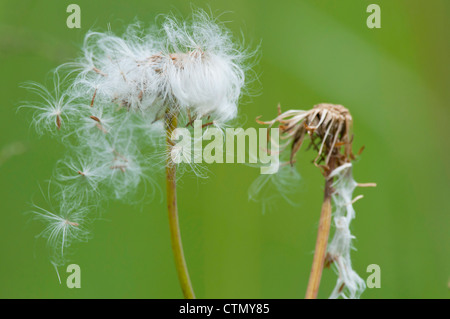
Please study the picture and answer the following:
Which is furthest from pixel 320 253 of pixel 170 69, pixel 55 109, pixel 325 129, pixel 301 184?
pixel 301 184

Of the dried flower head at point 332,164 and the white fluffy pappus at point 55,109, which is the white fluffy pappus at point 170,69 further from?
the dried flower head at point 332,164

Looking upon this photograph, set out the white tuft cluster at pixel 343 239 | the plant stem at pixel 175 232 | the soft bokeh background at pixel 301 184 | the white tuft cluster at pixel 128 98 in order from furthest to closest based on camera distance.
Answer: the soft bokeh background at pixel 301 184 → the white tuft cluster at pixel 343 239 → the white tuft cluster at pixel 128 98 → the plant stem at pixel 175 232

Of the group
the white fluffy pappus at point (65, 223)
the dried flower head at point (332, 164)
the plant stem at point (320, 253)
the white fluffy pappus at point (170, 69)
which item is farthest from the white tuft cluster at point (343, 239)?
the white fluffy pappus at point (65, 223)

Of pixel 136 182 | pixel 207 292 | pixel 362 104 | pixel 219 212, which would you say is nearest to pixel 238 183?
pixel 219 212

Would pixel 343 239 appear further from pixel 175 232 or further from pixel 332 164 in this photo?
pixel 175 232

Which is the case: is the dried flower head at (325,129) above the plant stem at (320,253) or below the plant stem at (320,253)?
above
